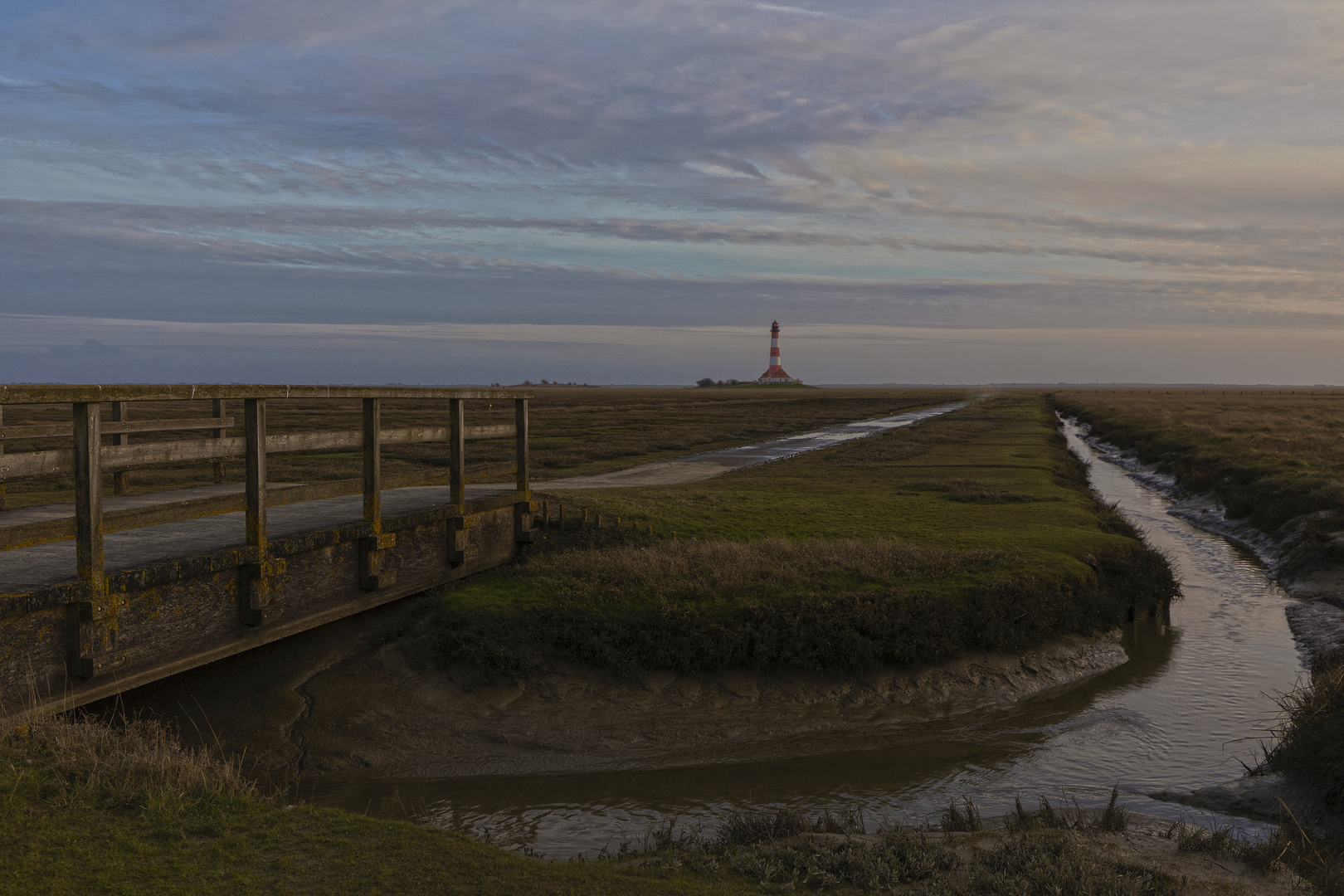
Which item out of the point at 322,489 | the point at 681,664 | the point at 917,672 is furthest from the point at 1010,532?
the point at 322,489

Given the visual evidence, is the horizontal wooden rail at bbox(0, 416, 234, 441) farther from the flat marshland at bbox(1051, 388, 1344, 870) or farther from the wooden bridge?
the flat marshland at bbox(1051, 388, 1344, 870)

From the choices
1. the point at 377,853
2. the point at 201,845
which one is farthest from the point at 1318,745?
the point at 201,845

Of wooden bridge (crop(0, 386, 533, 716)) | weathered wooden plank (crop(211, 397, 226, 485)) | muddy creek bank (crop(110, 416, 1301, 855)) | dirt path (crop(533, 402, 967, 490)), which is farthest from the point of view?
dirt path (crop(533, 402, 967, 490))

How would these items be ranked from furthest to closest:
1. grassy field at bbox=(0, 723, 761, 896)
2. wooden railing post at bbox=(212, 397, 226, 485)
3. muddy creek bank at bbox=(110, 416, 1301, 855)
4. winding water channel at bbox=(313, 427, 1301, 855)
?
wooden railing post at bbox=(212, 397, 226, 485) → muddy creek bank at bbox=(110, 416, 1301, 855) → winding water channel at bbox=(313, 427, 1301, 855) → grassy field at bbox=(0, 723, 761, 896)

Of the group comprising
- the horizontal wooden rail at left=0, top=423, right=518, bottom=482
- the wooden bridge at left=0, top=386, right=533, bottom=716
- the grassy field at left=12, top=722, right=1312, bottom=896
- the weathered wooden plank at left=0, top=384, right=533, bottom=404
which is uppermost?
the weathered wooden plank at left=0, top=384, right=533, bottom=404

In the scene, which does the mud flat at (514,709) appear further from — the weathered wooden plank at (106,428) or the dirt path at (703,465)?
the dirt path at (703,465)

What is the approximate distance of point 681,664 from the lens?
1090 cm

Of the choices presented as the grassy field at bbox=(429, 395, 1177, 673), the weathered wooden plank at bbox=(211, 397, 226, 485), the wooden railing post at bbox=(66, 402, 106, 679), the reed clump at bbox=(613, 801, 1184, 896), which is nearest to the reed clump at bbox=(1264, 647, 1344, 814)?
the reed clump at bbox=(613, 801, 1184, 896)

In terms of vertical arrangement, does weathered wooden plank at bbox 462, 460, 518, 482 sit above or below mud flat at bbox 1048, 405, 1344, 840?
above

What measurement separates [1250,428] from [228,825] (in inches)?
2024

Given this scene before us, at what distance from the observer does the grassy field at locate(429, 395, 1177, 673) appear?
11109 mm

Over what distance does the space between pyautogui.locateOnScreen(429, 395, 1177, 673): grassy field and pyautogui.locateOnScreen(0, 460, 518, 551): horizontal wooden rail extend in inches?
82.1

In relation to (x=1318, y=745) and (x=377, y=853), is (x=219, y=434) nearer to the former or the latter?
(x=377, y=853)

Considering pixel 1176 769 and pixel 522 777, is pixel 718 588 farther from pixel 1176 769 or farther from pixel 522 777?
pixel 1176 769
